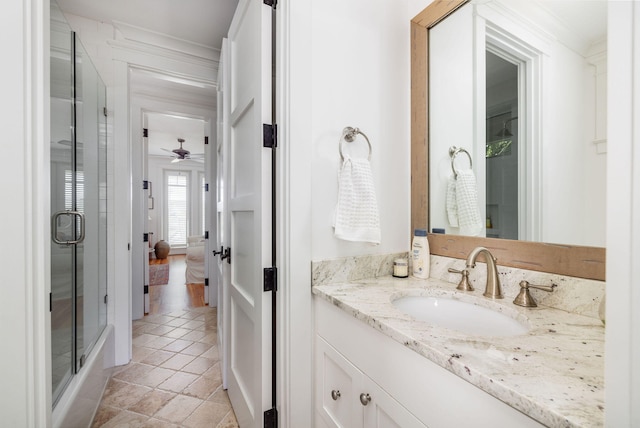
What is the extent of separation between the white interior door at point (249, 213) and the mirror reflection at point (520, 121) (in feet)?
2.53

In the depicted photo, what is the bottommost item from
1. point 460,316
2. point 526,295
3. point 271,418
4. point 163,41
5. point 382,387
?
point 271,418

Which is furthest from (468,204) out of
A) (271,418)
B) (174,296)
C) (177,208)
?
(177,208)

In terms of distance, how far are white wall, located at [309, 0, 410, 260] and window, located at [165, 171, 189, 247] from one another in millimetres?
7174

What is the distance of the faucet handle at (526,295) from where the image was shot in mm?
866

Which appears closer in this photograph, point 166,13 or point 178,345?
point 166,13

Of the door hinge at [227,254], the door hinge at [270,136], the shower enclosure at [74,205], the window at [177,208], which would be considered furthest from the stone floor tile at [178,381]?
the window at [177,208]

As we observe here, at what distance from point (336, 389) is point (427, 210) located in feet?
2.76

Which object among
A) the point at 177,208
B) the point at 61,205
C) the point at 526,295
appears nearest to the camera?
the point at 526,295

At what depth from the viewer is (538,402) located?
43cm

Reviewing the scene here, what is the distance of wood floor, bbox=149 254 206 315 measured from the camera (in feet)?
10.9

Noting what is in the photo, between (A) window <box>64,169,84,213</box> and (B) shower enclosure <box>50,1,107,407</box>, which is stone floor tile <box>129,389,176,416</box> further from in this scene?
(A) window <box>64,169,84,213</box>

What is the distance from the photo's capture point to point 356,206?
112 cm

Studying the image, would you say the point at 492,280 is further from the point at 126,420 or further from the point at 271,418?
the point at 126,420
